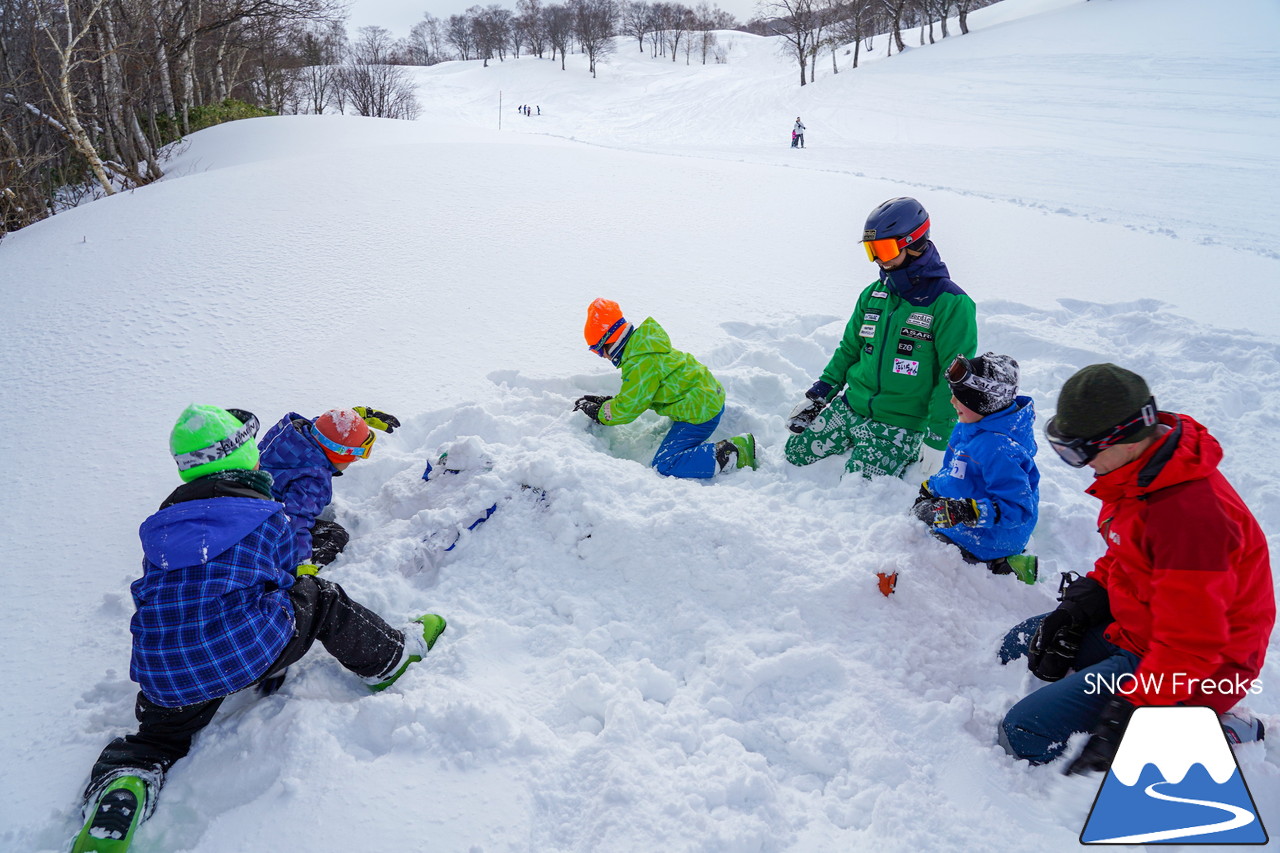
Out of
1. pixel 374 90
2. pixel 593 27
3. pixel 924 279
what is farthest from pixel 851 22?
pixel 924 279

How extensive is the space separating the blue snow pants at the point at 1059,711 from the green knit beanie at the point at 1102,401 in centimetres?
68

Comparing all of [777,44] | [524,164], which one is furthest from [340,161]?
[777,44]

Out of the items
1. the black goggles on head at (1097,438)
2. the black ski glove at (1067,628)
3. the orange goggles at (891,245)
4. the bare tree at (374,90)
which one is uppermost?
the bare tree at (374,90)

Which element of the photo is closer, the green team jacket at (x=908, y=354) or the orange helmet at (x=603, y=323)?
the green team jacket at (x=908, y=354)

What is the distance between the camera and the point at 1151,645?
163cm

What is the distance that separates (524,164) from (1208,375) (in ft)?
22.9

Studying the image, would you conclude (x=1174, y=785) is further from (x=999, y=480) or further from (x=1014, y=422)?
(x=1014, y=422)

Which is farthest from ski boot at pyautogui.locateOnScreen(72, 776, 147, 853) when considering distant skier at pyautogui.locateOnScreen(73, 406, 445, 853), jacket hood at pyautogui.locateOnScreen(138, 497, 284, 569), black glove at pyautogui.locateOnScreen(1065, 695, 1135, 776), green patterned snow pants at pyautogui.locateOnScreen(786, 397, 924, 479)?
green patterned snow pants at pyautogui.locateOnScreen(786, 397, 924, 479)

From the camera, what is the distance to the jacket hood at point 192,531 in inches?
69.2

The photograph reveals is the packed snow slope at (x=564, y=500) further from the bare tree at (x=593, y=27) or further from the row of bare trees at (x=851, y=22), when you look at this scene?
the bare tree at (x=593, y=27)

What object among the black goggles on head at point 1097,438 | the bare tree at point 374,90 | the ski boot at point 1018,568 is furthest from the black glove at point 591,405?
the bare tree at point 374,90

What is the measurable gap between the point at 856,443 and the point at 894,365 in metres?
0.43

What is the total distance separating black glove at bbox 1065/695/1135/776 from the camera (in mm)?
1687

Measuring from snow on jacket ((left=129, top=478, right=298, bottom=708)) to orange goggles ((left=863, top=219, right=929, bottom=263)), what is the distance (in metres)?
2.69
